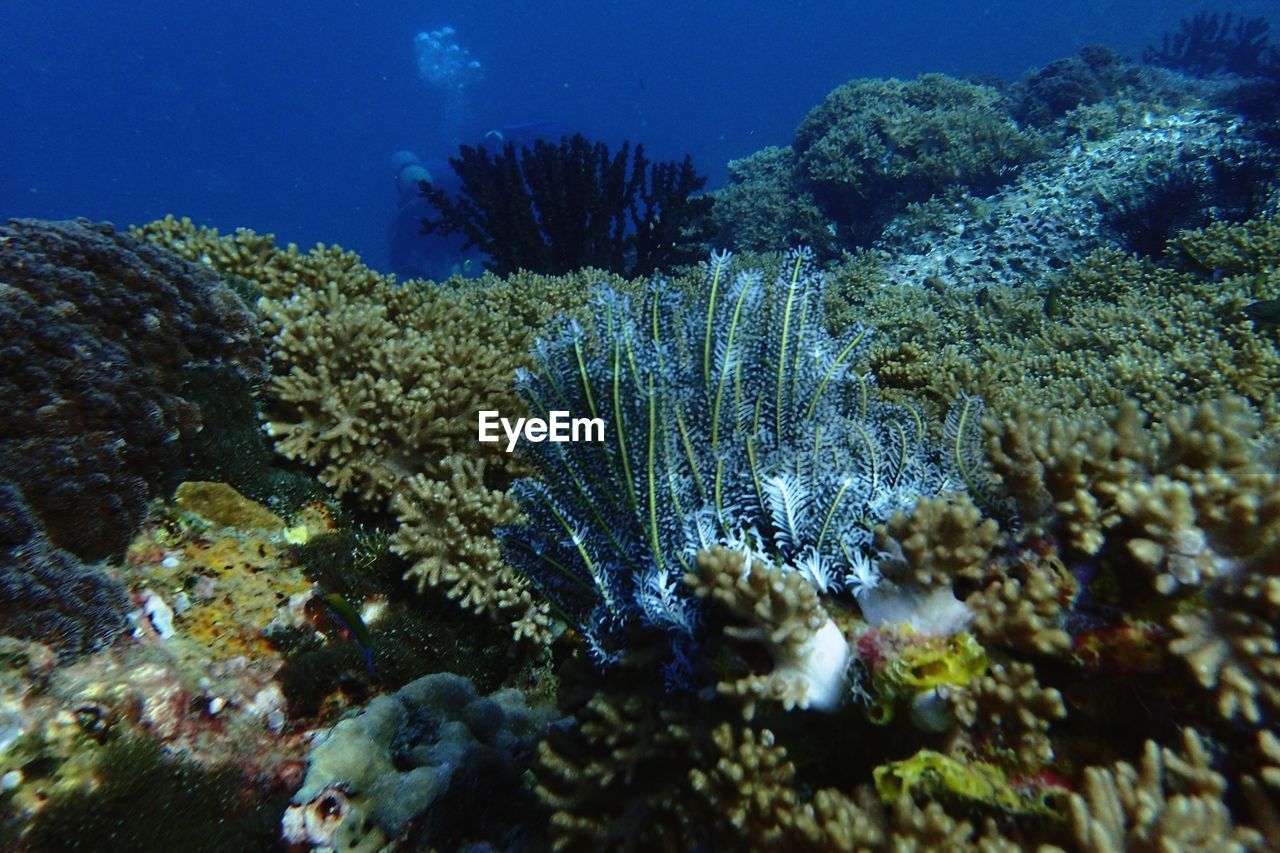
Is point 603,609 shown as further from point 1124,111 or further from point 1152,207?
point 1124,111

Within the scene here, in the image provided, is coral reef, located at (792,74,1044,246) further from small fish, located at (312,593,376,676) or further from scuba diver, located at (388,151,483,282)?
scuba diver, located at (388,151,483,282)

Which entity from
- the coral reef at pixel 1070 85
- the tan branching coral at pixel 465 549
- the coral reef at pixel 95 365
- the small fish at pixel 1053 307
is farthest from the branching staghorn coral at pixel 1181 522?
the coral reef at pixel 1070 85

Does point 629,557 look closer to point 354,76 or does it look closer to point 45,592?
point 45,592

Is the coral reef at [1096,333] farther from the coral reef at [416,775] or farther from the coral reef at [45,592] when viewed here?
the coral reef at [45,592]

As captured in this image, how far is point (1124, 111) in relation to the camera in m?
13.9

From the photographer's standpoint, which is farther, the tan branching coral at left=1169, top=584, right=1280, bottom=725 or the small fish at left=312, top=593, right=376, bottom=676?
the small fish at left=312, top=593, right=376, bottom=676

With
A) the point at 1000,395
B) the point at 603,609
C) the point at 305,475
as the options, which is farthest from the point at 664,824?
the point at 1000,395

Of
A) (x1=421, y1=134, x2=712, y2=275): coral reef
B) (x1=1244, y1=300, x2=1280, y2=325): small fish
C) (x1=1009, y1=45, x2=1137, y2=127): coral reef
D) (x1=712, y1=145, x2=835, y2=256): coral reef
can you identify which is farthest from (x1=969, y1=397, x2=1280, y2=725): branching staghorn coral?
(x1=1009, y1=45, x2=1137, y2=127): coral reef

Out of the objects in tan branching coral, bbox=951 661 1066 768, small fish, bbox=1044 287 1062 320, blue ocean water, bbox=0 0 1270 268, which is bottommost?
tan branching coral, bbox=951 661 1066 768

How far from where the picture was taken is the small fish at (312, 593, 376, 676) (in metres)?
3.48

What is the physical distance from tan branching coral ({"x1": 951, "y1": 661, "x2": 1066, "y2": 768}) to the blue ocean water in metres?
93.1

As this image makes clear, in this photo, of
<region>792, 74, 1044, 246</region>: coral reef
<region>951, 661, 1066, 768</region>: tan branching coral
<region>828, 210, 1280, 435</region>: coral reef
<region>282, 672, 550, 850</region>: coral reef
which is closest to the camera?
<region>951, 661, 1066, 768</region>: tan branching coral

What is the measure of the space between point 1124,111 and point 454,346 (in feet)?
54.0

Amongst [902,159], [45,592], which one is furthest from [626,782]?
[902,159]
